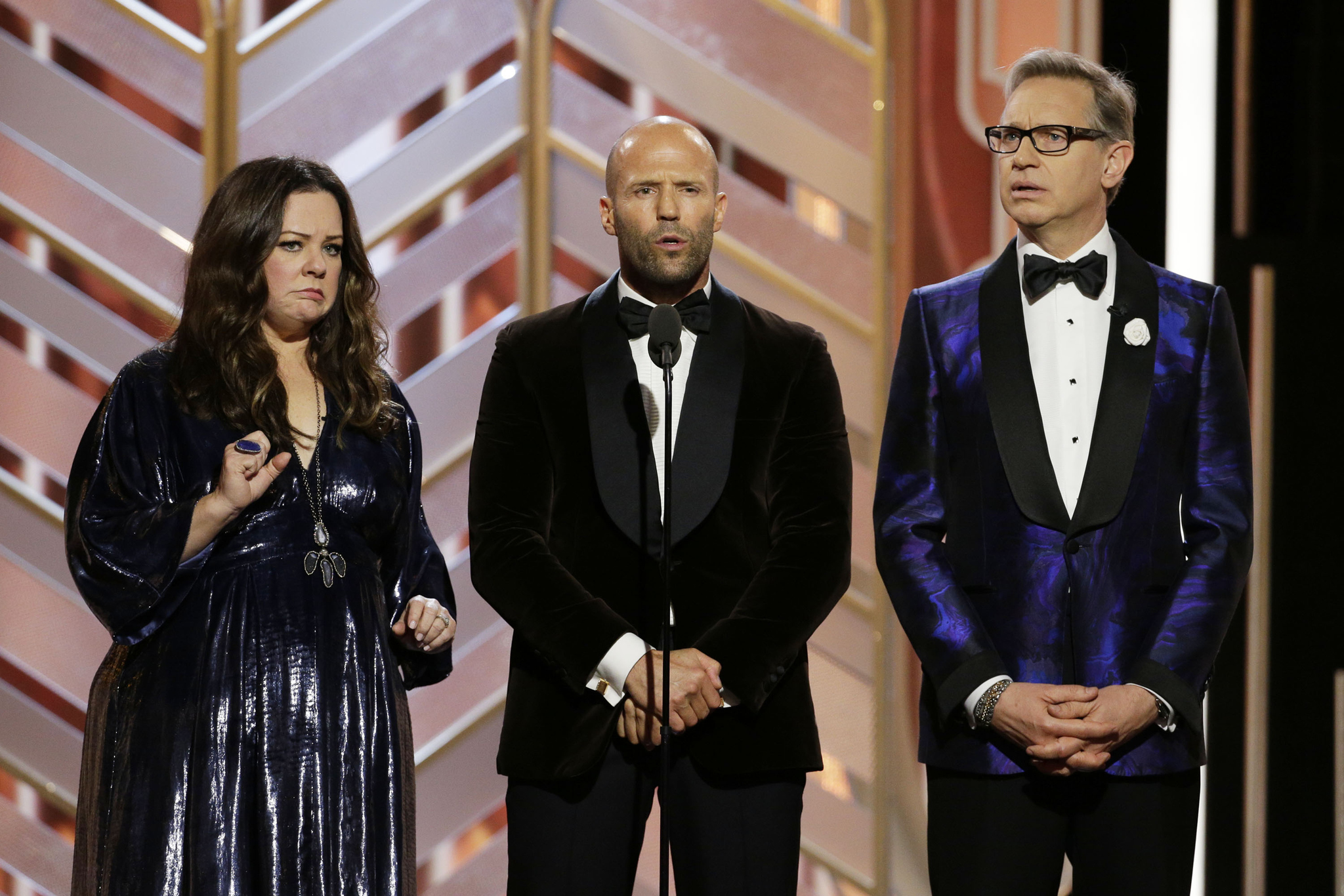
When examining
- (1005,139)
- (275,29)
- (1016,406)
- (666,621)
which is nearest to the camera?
(666,621)

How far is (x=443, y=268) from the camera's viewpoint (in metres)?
4.04

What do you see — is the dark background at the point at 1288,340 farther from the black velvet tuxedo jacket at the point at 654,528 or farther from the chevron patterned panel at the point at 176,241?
the chevron patterned panel at the point at 176,241

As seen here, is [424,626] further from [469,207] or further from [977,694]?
[469,207]

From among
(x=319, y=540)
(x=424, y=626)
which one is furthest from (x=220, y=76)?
(x=424, y=626)

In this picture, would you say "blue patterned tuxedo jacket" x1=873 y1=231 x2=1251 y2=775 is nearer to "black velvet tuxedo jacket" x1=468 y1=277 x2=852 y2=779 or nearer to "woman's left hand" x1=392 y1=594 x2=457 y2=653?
"black velvet tuxedo jacket" x1=468 y1=277 x2=852 y2=779

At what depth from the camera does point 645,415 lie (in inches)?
104

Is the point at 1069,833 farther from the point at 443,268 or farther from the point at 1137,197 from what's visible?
the point at 443,268

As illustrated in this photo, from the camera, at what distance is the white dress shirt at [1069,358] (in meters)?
2.48

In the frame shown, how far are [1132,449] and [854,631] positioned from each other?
169 cm

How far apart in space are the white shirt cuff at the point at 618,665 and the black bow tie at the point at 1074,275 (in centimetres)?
97

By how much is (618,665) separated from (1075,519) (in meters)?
0.84

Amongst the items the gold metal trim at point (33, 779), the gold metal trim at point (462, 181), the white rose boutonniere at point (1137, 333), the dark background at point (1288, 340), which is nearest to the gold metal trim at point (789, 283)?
the gold metal trim at point (462, 181)

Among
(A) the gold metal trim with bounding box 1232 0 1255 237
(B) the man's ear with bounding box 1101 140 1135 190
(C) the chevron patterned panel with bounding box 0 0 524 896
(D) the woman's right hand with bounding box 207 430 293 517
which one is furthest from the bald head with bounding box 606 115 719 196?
(A) the gold metal trim with bounding box 1232 0 1255 237

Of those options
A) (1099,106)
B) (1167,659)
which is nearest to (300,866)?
(1167,659)
